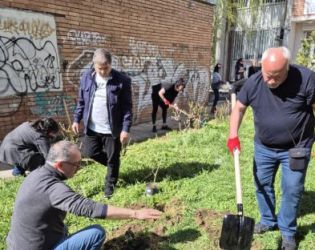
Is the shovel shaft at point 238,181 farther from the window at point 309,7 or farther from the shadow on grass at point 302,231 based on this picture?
the window at point 309,7

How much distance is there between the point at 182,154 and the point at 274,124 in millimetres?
3529

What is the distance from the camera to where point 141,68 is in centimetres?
1030

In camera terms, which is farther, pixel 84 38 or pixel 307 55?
pixel 307 55

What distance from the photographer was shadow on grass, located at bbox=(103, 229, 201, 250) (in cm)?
357

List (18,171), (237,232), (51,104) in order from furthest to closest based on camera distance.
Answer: (51,104) → (18,171) → (237,232)

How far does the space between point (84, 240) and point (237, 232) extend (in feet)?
4.24

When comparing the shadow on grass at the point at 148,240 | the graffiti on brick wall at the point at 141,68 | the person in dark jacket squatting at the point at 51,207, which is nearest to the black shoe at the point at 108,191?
the shadow on grass at the point at 148,240

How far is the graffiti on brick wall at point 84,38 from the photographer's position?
7839 millimetres

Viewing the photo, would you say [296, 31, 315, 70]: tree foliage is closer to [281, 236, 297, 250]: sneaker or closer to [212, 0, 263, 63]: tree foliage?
[281, 236, 297, 250]: sneaker

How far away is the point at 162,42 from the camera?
11.0m

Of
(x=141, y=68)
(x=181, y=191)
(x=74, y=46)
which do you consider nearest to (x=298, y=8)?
(x=141, y=68)

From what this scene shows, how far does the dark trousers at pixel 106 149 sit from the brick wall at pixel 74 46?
9.03 feet

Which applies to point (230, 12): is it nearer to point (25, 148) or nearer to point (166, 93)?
point (166, 93)

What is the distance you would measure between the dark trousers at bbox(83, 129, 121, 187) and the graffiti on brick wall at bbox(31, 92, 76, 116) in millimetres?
2592
